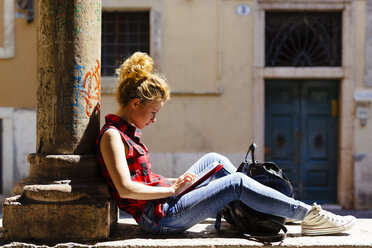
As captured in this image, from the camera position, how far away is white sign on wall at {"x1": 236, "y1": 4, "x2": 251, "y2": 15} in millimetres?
8483

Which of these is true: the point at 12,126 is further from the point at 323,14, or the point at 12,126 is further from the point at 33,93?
the point at 323,14

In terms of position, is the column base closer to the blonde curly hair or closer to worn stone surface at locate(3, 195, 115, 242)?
worn stone surface at locate(3, 195, 115, 242)

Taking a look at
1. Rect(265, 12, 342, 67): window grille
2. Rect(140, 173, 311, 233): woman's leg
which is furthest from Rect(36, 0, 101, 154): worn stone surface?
Rect(265, 12, 342, 67): window grille

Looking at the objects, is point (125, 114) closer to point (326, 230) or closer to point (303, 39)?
point (326, 230)

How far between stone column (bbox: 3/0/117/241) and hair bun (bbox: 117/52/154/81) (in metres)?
0.25

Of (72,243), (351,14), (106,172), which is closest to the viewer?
(72,243)

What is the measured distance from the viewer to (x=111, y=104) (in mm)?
8484

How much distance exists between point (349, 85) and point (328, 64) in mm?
578

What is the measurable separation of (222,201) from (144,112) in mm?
790

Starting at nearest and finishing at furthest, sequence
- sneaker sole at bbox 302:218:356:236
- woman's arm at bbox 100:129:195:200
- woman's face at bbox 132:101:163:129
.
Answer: woman's arm at bbox 100:129:195:200 < woman's face at bbox 132:101:163:129 < sneaker sole at bbox 302:218:356:236

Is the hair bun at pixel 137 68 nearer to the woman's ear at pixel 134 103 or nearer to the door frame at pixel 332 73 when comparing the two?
the woman's ear at pixel 134 103

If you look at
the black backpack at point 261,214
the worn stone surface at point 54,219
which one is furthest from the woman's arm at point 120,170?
the black backpack at point 261,214

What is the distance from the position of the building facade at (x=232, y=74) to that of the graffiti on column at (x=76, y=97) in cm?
529

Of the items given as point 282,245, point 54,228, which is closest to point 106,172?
point 54,228
